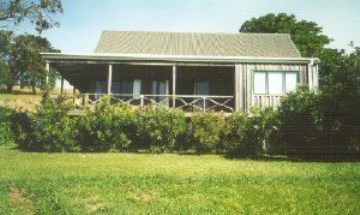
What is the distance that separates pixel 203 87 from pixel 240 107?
4260mm

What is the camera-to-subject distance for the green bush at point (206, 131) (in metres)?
19.4

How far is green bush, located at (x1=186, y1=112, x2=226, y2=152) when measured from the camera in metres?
19.4

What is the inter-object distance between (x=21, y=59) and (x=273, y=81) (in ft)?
195

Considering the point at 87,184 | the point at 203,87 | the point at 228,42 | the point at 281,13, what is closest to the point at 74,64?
the point at 203,87

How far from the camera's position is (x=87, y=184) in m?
11.4

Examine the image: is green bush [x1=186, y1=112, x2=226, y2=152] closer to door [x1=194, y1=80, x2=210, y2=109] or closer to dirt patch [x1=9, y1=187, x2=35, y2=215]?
door [x1=194, y1=80, x2=210, y2=109]

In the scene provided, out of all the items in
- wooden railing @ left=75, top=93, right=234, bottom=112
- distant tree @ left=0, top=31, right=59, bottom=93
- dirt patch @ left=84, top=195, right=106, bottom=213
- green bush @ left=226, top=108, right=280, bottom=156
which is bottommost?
dirt patch @ left=84, top=195, right=106, bottom=213

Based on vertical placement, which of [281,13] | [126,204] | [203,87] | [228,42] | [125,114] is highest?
[281,13]

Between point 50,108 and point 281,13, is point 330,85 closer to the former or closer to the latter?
point 50,108

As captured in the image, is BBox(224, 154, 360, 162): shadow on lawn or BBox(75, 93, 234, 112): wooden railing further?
BBox(75, 93, 234, 112): wooden railing

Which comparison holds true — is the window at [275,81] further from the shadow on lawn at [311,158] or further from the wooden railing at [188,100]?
the shadow on lawn at [311,158]

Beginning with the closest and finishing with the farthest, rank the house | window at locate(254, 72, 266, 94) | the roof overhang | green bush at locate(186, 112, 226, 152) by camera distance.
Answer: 1. green bush at locate(186, 112, 226, 152)
2. the roof overhang
3. the house
4. window at locate(254, 72, 266, 94)

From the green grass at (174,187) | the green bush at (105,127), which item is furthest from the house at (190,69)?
the green grass at (174,187)

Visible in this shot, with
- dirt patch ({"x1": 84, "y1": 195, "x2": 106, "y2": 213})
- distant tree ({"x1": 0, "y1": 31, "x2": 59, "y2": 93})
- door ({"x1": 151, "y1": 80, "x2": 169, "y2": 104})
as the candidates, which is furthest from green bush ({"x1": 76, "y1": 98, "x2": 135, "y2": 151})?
distant tree ({"x1": 0, "y1": 31, "x2": 59, "y2": 93})
